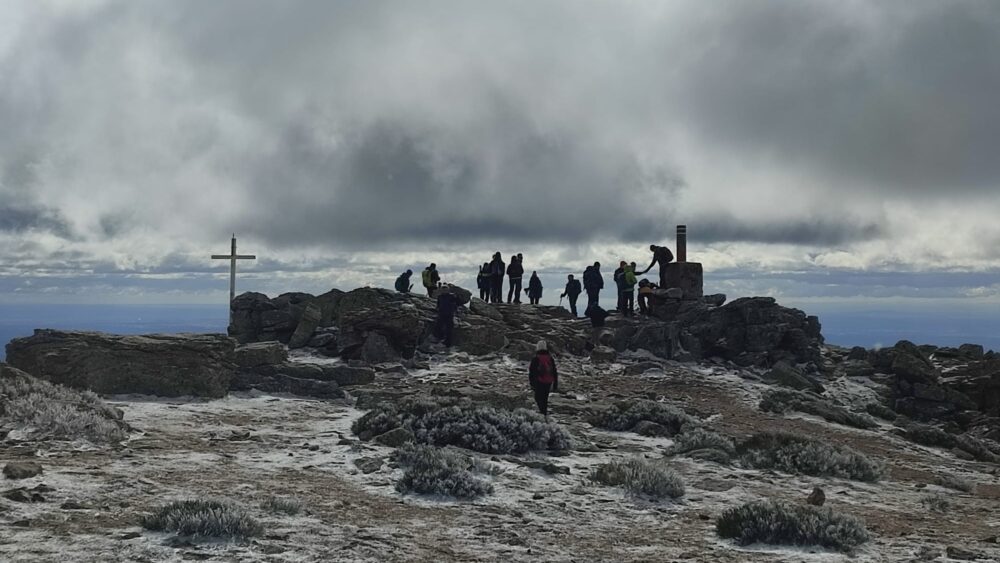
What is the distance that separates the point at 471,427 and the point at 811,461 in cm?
695

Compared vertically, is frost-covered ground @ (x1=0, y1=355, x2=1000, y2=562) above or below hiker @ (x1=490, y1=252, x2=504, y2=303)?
below

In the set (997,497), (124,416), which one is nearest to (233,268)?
(124,416)

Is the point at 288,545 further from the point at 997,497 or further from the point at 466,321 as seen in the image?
the point at 466,321

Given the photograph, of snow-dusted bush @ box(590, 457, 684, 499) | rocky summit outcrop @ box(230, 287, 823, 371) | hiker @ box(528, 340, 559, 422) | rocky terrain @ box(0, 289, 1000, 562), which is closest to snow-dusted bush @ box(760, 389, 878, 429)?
rocky terrain @ box(0, 289, 1000, 562)

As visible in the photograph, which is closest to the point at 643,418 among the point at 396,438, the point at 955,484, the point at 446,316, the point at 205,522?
the point at 955,484

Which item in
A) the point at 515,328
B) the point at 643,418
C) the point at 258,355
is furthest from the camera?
the point at 515,328

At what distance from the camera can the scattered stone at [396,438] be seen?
15055 mm

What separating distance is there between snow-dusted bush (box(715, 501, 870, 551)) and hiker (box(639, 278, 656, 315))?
2722 centimetres

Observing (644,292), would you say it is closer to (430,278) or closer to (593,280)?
(593,280)

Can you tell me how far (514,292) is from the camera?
41.5 meters

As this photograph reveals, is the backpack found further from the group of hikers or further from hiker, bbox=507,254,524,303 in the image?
hiker, bbox=507,254,524,303

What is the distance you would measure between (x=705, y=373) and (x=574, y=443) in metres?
15.9

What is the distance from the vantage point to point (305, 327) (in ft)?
110

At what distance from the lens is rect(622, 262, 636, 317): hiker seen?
37.5 meters
